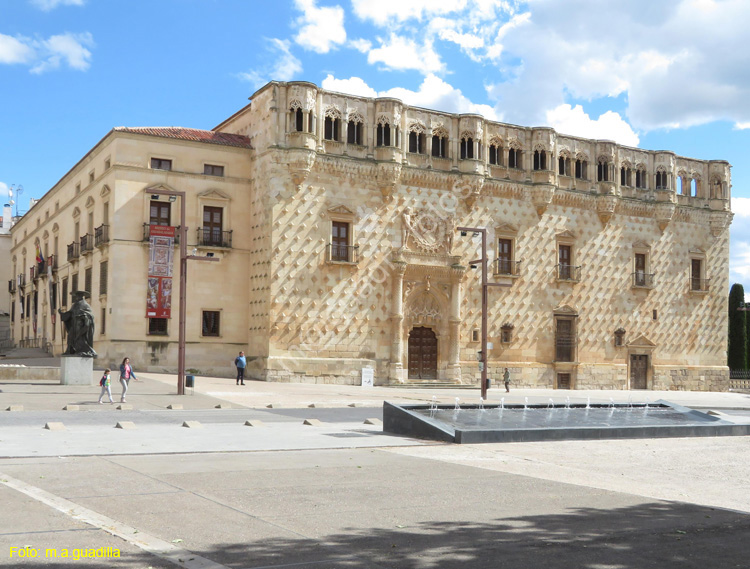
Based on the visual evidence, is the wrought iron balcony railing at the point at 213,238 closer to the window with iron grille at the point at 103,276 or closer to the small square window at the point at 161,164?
the small square window at the point at 161,164

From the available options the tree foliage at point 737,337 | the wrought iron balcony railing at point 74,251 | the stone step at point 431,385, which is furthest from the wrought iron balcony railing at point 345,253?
the tree foliage at point 737,337

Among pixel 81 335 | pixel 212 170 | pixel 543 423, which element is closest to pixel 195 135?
pixel 212 170

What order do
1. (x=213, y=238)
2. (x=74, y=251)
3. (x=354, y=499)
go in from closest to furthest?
(x=354, y=499), (x=213, y=238), (x=74, y=251)

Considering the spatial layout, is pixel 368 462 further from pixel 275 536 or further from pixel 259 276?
pixel 259 276

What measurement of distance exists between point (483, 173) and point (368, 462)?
33.7 m

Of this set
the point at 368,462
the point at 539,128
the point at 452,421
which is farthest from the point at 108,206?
the point at 368,462

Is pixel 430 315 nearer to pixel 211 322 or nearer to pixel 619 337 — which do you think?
pixel 211 322

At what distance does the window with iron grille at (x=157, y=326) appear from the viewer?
40.2 metres

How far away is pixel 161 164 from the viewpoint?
41.0 metres

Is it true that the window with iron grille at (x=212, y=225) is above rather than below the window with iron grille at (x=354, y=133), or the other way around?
below

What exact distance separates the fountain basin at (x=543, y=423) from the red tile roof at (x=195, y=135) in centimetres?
2528

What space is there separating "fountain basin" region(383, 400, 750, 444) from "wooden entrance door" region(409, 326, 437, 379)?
2131 centimetres

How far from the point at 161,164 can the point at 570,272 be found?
2362 cm

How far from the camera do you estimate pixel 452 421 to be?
1877cm
